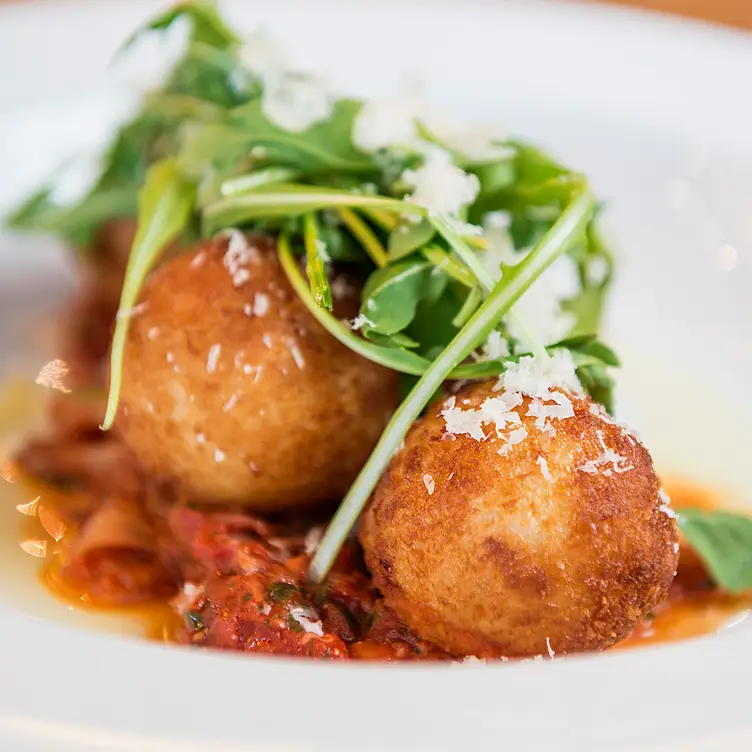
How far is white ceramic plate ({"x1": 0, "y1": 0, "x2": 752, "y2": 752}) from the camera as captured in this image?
767 mm

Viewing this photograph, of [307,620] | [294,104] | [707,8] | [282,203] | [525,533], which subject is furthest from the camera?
[707,8]

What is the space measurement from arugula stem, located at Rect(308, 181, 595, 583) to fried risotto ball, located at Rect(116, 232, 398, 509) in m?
0.14

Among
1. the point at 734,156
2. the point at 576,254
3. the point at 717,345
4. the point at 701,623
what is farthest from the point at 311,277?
the point at 734,156

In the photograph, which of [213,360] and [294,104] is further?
[294,104]

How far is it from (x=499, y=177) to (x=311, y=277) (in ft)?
1.25

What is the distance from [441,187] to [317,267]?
0.21 meters

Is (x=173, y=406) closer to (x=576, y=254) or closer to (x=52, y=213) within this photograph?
(x=576, y=254)

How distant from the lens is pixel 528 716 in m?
0.77

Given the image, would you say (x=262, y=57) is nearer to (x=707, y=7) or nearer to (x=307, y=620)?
(x=307, y=620)

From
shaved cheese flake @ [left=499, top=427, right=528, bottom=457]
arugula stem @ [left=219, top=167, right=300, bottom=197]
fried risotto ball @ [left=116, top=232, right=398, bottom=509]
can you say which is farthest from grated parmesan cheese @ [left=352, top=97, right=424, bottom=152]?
shaved cheese flake @ [left=499, top=427, right=528, bottom=457]

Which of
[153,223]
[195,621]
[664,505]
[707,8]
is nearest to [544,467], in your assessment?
[664,505]

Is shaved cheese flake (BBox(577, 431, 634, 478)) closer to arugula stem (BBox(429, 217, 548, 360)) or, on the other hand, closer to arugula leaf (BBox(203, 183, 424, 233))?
arugula stem (BBox(429, 217, 548, 360))

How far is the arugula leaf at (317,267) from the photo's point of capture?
119cm

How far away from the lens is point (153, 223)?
1.42m
